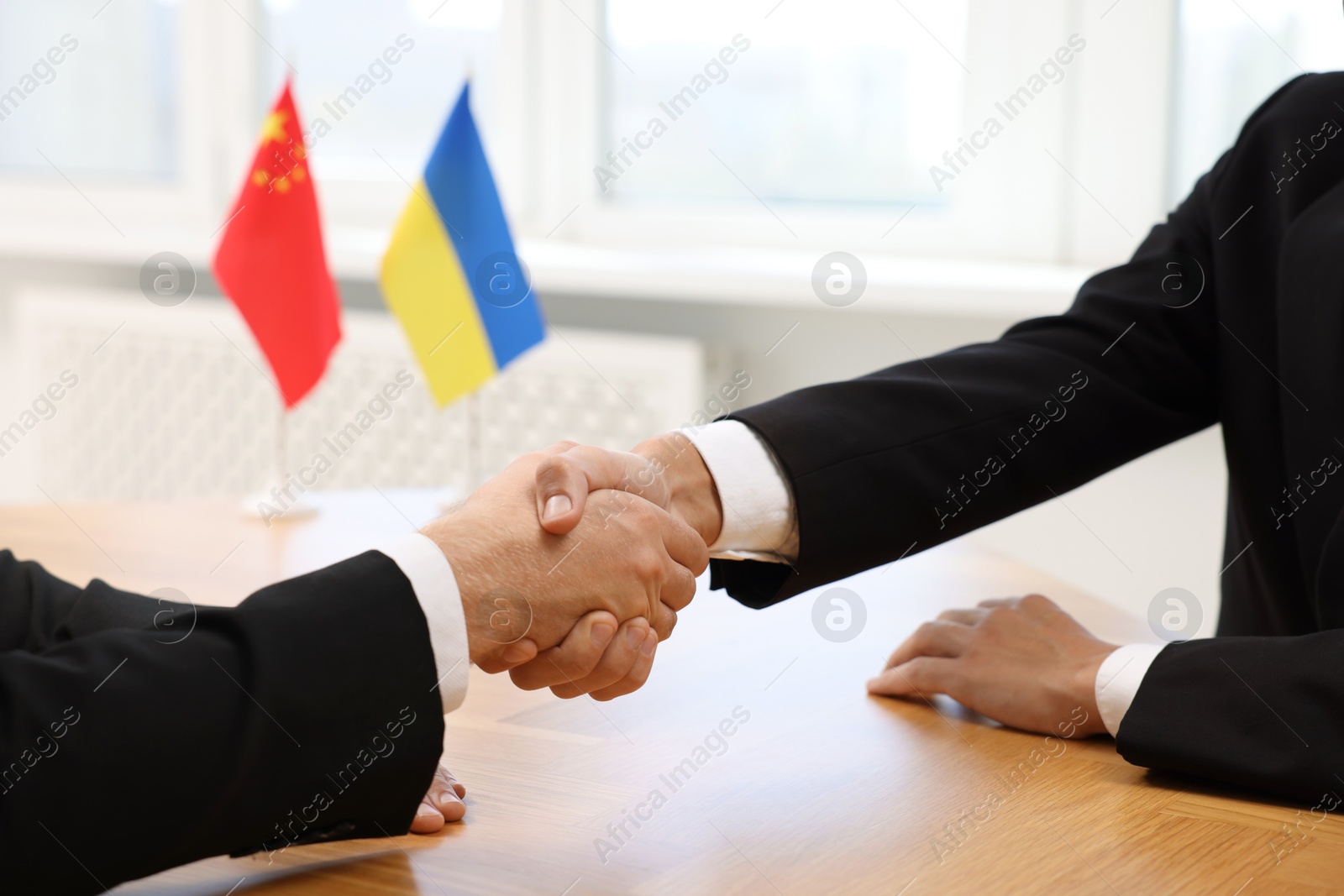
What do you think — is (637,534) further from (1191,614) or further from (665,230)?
(665,230)

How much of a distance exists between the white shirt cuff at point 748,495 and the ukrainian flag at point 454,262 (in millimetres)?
812

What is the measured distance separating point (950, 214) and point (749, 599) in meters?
1.70

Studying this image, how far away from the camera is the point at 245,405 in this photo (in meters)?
3.10

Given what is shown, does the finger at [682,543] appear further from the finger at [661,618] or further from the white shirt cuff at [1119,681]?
the white shirt cuff at [1119,681]

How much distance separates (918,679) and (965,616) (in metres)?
0.08

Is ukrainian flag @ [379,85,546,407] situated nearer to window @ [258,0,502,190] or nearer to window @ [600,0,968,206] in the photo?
window @ [600,0,968,206]

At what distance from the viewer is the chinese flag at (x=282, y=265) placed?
1835 mm

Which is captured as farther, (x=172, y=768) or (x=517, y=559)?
(x=517, y=559)

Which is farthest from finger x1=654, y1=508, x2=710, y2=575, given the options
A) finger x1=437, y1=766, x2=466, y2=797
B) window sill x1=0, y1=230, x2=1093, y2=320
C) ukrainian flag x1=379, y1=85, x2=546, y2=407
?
window sill x1=0, y1=230, x2=1093, y2=320

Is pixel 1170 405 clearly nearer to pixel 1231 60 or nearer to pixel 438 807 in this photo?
pixel 438 807

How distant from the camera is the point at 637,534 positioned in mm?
997

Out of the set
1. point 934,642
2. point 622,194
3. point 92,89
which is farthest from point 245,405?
point 934,642

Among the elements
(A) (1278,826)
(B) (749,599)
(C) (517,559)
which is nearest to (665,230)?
(B) (749,599)

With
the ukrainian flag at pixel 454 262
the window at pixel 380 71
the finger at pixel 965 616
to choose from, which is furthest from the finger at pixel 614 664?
the window at pixel 380 71
